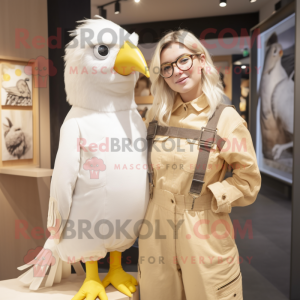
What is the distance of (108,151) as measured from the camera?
1286 millimetres

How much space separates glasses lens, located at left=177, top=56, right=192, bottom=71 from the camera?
4.40 feet

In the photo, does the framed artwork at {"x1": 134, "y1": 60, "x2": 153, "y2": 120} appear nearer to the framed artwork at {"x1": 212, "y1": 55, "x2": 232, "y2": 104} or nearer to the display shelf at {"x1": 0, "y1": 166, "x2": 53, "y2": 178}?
the framed artwork at {"x1": 212, "y1": 55, "x2": 232, "y2": 104}

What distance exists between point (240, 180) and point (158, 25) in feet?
9.52

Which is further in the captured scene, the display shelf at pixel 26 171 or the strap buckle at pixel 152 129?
the display shelf at pixel 26 171

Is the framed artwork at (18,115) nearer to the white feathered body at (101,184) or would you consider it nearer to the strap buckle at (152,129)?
the white feathered body at (101,184)

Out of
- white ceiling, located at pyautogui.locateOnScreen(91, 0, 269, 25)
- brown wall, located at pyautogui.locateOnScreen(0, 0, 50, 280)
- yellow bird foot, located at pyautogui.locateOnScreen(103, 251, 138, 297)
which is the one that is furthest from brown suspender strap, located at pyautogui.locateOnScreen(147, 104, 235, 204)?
white ceiling, located at pyautogui.locateOnScreen(91, 0, 269, 25)

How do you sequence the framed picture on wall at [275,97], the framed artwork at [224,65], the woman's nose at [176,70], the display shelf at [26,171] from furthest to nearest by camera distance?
the framed artwork at [224,65] < the framed picture on wall at [275,97] < the display shelf at [26,171] < the woman's nose at [176,70]

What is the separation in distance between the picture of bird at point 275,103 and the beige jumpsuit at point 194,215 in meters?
1.98

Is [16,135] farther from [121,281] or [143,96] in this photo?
[143,96]

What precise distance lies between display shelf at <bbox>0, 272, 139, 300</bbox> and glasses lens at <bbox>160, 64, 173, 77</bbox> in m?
1.04

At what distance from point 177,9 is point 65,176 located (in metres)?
2.80

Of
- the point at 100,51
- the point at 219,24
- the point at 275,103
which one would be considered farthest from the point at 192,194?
the point at 219,24

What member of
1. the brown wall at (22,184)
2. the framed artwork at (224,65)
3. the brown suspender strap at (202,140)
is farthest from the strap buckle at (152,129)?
the framed artwork at (224,65)

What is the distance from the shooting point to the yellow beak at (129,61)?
123 cm
